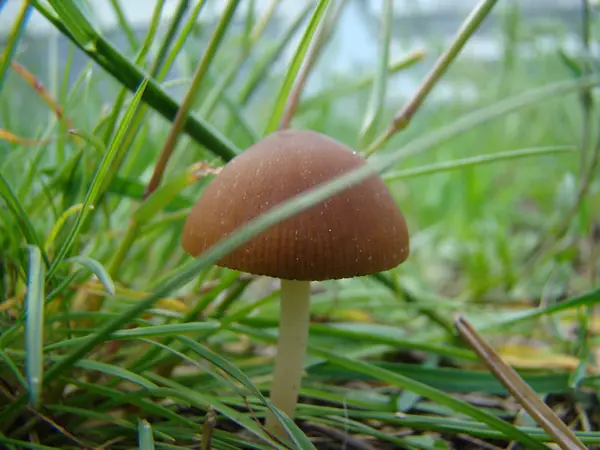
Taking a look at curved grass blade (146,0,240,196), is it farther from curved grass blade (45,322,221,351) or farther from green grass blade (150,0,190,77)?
curved grass blade (45,322,221,351)

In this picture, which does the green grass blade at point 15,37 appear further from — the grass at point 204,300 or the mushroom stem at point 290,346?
the mushroom stem at point 290,346

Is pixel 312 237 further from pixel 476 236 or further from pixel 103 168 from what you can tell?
pixel 476 236

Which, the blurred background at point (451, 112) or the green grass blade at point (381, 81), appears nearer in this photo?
the green grass blade at point (381, 81)

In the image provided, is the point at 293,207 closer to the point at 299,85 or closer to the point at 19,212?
the point at 19,212

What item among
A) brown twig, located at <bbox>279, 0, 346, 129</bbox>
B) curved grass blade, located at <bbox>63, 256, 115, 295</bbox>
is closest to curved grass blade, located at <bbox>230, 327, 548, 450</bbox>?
curved grass blade, located at <bbox>63, 256, 115, 295</bbox>

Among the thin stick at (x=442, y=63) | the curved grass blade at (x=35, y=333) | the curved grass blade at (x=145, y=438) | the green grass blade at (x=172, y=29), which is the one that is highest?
the thin stick at (x=442, y=63)

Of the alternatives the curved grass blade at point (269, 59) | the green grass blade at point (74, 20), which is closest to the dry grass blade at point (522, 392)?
the green grass blade at point (74, 20)

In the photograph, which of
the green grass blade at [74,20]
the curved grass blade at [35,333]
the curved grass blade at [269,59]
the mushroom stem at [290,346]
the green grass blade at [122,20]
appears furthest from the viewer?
the curved grass blade at [269,59]

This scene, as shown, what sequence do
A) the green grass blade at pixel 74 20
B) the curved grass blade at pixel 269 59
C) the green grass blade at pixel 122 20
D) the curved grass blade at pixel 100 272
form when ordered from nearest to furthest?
the curved grass blade at pixel 100 272
the green grass blade at pixel 74 20
the green grass blade at pixel 122 20
the curved grass blade at pixel 269 59
